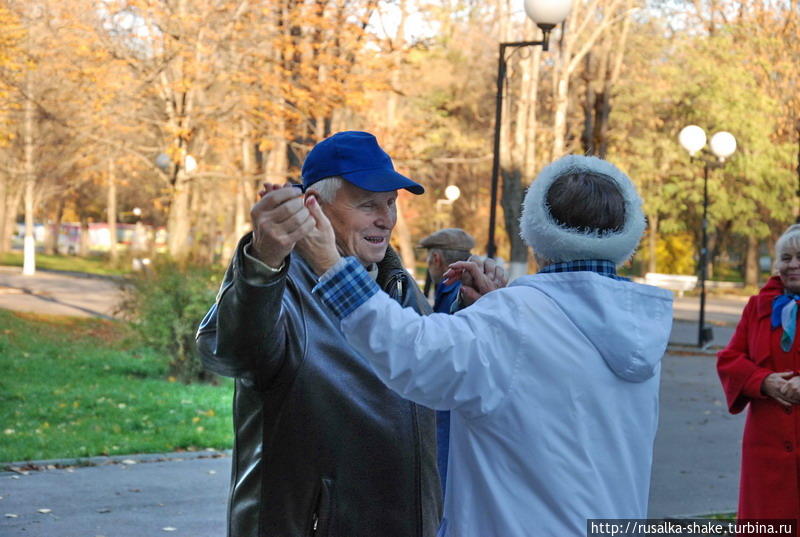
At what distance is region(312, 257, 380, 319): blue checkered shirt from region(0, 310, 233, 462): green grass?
6.85 metres

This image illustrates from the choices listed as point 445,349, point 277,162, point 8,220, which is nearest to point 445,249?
point 445,349

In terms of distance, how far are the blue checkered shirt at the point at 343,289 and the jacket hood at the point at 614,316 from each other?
493mm

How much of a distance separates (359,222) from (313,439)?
0.60 metres

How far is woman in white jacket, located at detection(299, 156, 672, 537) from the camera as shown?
2.31 m

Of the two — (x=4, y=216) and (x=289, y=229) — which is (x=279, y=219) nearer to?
(x=289, y=229)

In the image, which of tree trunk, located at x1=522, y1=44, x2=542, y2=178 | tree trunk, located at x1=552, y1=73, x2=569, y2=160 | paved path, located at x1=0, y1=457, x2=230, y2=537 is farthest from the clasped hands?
tree trunk, located at x1=522, y1=44, x2=542, y2=178

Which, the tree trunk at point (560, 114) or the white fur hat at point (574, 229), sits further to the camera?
the tree trunk at point (560, 114)

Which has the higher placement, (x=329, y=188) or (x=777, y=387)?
(x=329, y=188)

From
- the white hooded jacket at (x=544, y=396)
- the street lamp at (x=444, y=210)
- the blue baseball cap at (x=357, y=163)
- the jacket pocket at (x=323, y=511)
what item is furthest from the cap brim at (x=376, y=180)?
the street lamp at (x=444, y=210)

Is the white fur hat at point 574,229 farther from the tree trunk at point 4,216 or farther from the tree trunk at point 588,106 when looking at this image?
the tree trunk at point 4,216

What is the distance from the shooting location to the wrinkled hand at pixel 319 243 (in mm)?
2240

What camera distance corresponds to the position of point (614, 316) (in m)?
2.56

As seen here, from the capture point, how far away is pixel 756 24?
34.0m

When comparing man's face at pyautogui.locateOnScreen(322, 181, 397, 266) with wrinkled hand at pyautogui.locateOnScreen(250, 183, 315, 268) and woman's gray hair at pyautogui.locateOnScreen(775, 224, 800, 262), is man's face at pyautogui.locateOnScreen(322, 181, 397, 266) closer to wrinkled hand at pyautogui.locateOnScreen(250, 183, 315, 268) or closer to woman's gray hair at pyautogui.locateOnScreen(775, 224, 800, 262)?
wrinkled hand at pyautogui.locateOnScreen(250, 183, 315, 268)
